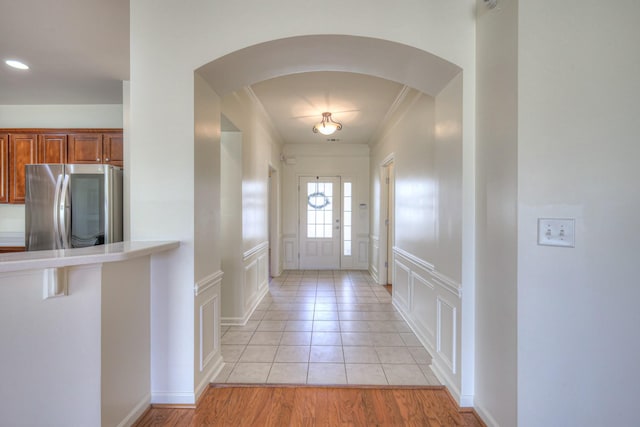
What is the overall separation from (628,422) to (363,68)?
2495 millimetres

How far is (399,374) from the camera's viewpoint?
226 centimetres

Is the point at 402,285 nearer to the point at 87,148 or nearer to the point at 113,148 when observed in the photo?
the point at 113,148

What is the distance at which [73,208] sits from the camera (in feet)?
10.0

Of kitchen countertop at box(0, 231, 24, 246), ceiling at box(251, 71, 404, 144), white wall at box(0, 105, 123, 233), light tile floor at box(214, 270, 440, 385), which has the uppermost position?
ceiling at box(251, 71, 404, 144)

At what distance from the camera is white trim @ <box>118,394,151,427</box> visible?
5.42 feet

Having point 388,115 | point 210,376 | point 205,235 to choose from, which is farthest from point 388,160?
point 210,376

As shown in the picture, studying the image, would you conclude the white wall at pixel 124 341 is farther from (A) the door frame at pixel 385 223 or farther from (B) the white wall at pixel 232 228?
(A) the door frame at pixel 385 223

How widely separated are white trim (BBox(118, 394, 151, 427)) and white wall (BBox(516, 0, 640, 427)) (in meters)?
2.10

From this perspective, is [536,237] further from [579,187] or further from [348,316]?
[348,316]

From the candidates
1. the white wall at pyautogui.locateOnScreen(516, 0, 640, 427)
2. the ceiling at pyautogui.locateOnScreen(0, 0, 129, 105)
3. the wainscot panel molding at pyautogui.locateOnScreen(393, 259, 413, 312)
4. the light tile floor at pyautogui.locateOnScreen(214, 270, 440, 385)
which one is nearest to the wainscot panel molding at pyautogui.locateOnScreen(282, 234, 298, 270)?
the light tile floor at pyautogui.locateOnScreen(214, 270, 440, 385)

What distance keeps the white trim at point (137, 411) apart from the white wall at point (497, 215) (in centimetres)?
208

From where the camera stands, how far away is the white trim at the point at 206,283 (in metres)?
1.93

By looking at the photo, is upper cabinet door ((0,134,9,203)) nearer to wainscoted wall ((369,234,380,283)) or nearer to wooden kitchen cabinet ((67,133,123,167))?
wooden kitchen cabinet ((67,133,123,167))

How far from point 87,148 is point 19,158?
884 millimetres
